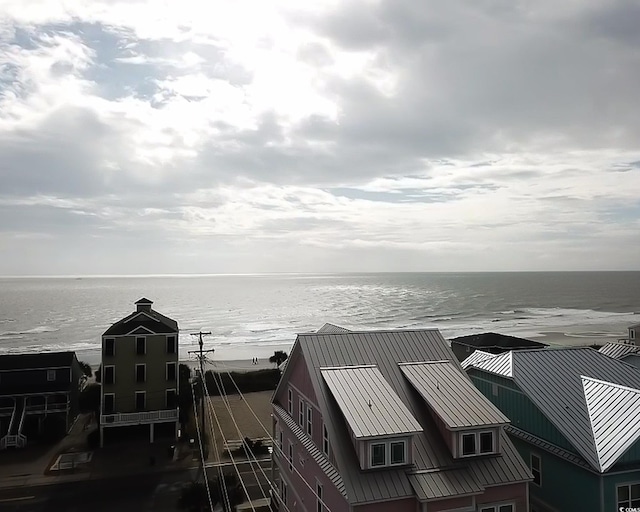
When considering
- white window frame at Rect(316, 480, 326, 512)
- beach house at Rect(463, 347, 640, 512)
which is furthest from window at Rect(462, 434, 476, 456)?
white window frame at Rect(316, 480, 326, 512)

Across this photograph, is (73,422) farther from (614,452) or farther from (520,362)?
(614,452)

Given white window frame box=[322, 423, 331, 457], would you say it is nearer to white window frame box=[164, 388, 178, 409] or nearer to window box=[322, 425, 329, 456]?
window box=[322, 425, 329, 456]

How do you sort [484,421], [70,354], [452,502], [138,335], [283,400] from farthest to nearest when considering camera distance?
1. [70,354]
2. [138,335]
3. [283,400]
4. [484,421]
5. [452,502]

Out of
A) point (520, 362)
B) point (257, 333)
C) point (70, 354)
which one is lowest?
point (257, 333)

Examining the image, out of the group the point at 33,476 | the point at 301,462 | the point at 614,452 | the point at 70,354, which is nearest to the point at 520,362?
the point at 614,452

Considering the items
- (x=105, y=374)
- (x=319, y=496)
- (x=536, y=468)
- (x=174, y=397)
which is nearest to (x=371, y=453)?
(x=319, y=496)

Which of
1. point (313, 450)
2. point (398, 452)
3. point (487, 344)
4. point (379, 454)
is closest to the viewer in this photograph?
point (379, 454)

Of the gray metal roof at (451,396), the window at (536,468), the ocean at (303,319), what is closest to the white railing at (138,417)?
the gray metal roof at (451,396)

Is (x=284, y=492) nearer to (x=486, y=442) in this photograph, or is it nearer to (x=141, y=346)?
(x=486, y=442)
